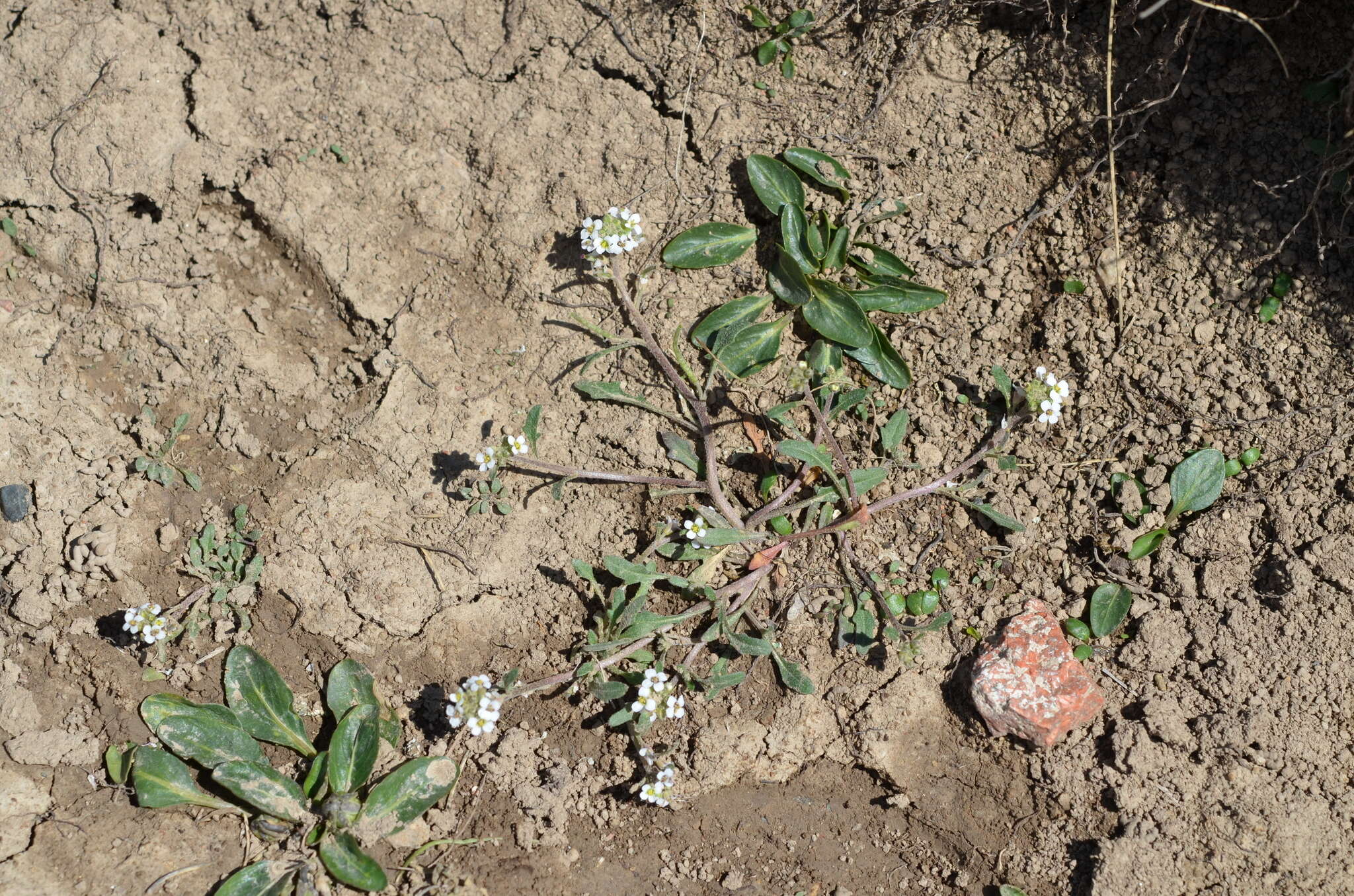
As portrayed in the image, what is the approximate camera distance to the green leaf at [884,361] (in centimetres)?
316

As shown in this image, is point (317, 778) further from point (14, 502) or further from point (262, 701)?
point (14, 502)

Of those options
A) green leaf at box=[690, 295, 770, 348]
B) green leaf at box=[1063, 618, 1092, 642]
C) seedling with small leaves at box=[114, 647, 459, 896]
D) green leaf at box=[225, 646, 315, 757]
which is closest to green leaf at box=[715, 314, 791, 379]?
green leaf at box=[690, 295, 770, 348]

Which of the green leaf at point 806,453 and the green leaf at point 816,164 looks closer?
the green leaf at point 806,453

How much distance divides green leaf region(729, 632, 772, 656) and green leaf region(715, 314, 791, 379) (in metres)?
0.86

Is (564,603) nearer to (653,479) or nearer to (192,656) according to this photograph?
(653,479)

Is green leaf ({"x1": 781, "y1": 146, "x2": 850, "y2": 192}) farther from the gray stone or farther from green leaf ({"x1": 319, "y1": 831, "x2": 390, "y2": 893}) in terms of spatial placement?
the gray stone

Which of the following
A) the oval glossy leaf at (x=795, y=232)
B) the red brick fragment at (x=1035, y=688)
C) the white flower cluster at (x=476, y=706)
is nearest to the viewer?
the white flower cluster at (x=476, y=706)

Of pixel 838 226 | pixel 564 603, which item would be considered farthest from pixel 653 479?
pixel 838 226

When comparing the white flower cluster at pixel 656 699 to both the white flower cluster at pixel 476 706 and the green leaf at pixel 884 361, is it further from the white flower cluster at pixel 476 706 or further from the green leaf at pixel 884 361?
the green leaf at pixel 884 361

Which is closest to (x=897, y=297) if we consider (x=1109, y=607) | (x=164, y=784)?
(x=1109, y=607)

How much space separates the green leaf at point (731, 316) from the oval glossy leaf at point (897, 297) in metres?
0.33

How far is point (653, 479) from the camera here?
3133 millimetres

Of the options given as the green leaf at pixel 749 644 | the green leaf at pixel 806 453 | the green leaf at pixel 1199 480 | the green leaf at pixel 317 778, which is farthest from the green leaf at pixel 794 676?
the green leaf at pixel 317 778

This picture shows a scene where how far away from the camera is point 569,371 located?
10.6 feet
